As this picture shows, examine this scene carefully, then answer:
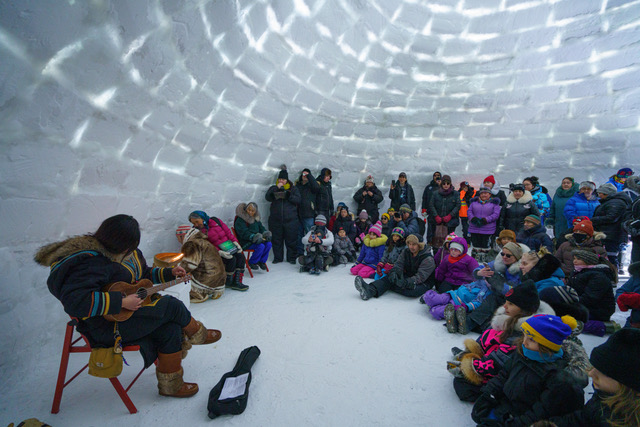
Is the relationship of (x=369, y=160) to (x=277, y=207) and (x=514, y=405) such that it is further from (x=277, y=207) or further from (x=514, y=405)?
(x=514, y=405)

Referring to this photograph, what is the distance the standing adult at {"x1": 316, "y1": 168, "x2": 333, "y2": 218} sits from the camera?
624 centimetres

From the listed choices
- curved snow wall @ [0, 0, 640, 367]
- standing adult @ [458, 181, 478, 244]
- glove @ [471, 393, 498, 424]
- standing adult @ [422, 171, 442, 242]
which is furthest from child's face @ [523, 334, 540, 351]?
standing adult @ [422, 171, 442, 242]

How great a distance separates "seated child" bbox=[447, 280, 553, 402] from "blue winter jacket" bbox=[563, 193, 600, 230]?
3391 millimetres

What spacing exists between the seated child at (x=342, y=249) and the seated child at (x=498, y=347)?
347cm

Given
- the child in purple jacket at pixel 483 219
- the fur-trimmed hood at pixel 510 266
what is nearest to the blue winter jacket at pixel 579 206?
the child in purple jacket at pixel 483 219

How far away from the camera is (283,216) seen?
18.2 ft

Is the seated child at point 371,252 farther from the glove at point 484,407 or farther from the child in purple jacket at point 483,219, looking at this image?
the glove at point 484,407

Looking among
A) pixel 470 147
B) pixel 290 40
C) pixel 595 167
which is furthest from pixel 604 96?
pixel 290 40

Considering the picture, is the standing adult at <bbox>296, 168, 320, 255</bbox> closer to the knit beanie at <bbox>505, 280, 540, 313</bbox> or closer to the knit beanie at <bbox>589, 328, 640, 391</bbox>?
the knit beanie at <bbox>505, 280, 540, 313</bbox>

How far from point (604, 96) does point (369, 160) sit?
448 centimetres

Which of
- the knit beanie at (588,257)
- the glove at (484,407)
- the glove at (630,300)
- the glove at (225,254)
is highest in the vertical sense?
the knit beanie at (588,257)

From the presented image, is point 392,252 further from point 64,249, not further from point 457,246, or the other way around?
point 64,249

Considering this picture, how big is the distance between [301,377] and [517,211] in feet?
13.4

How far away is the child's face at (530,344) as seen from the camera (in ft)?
4.88
